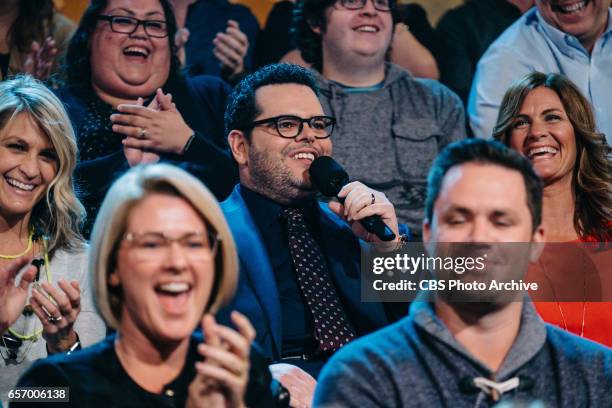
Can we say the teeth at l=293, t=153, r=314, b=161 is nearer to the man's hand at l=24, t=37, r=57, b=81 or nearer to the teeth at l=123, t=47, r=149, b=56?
the teeth at l=123, t=47, r=149, b=56

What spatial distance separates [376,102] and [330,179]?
776 mm

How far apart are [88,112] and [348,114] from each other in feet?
2.93

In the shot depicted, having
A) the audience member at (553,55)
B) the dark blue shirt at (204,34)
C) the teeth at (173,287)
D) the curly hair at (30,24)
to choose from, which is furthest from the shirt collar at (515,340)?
the curly hair at (30,24)

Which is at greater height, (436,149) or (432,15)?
(432,15)

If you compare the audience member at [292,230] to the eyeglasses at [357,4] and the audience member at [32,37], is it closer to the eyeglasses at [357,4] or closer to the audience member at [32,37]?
the eyeglasses at [357,4]

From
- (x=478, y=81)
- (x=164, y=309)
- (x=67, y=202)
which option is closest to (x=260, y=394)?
Answer: (x=164, y=309)

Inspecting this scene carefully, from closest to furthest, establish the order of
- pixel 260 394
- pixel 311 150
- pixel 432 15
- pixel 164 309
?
pixel 164 309 < pixel 260 394 < pixel 311 150 < pixel 432 15

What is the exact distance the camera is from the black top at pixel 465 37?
12.7ft

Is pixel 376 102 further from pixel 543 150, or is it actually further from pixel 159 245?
pixel 159 245

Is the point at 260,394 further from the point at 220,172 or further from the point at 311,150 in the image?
the point at 220,172

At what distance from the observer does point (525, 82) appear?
3.22 metres

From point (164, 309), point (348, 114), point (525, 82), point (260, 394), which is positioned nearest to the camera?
point (164, 309)

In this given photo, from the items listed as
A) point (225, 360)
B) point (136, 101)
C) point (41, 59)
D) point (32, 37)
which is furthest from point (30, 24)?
point (225, 360)

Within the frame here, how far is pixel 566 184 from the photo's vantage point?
316 cm
